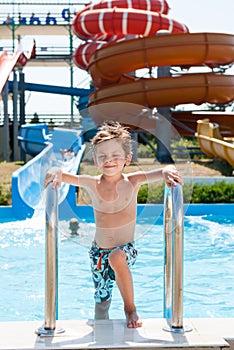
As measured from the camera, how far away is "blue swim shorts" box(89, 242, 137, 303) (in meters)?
2.71

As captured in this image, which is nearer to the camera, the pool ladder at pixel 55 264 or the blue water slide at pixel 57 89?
the pool ladder at pixel 55 264

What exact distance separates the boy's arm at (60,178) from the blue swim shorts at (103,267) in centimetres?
27

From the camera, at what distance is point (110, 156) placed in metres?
2.67

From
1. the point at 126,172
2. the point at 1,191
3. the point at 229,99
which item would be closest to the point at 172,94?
the point at 229,99

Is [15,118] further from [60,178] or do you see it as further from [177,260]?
[177,260]

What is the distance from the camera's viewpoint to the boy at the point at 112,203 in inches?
105

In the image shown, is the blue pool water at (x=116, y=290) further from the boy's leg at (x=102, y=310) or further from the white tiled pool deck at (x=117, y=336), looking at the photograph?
the white tiled pool deck at (x=117, y=336)

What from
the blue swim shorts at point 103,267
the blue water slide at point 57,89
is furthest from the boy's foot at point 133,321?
the blue water slide at point 57,89

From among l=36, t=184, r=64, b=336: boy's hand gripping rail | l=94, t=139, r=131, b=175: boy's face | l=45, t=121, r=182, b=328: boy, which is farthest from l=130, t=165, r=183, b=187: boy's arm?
l=36, t=184, r=64, b=336: boy's hand gripping rail

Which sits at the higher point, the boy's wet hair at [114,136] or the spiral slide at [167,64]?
the spiral slide at [167,64]

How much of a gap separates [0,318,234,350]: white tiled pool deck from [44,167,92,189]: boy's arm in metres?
0.55

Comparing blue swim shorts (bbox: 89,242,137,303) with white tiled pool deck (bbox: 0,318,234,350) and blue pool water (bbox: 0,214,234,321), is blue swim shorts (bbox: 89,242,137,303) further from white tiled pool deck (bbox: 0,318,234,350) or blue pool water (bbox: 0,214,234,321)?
white tiled pool deck (bbox: 0,318,234,350)

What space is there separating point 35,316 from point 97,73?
10700 millimetres

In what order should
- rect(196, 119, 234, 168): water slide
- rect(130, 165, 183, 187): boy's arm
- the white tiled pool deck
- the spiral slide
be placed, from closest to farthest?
the white tiled pool deck → rect(130, 165, 183, 187): boy's arm → rect(196, 119, 234, 168): water slide → the spiral slide
